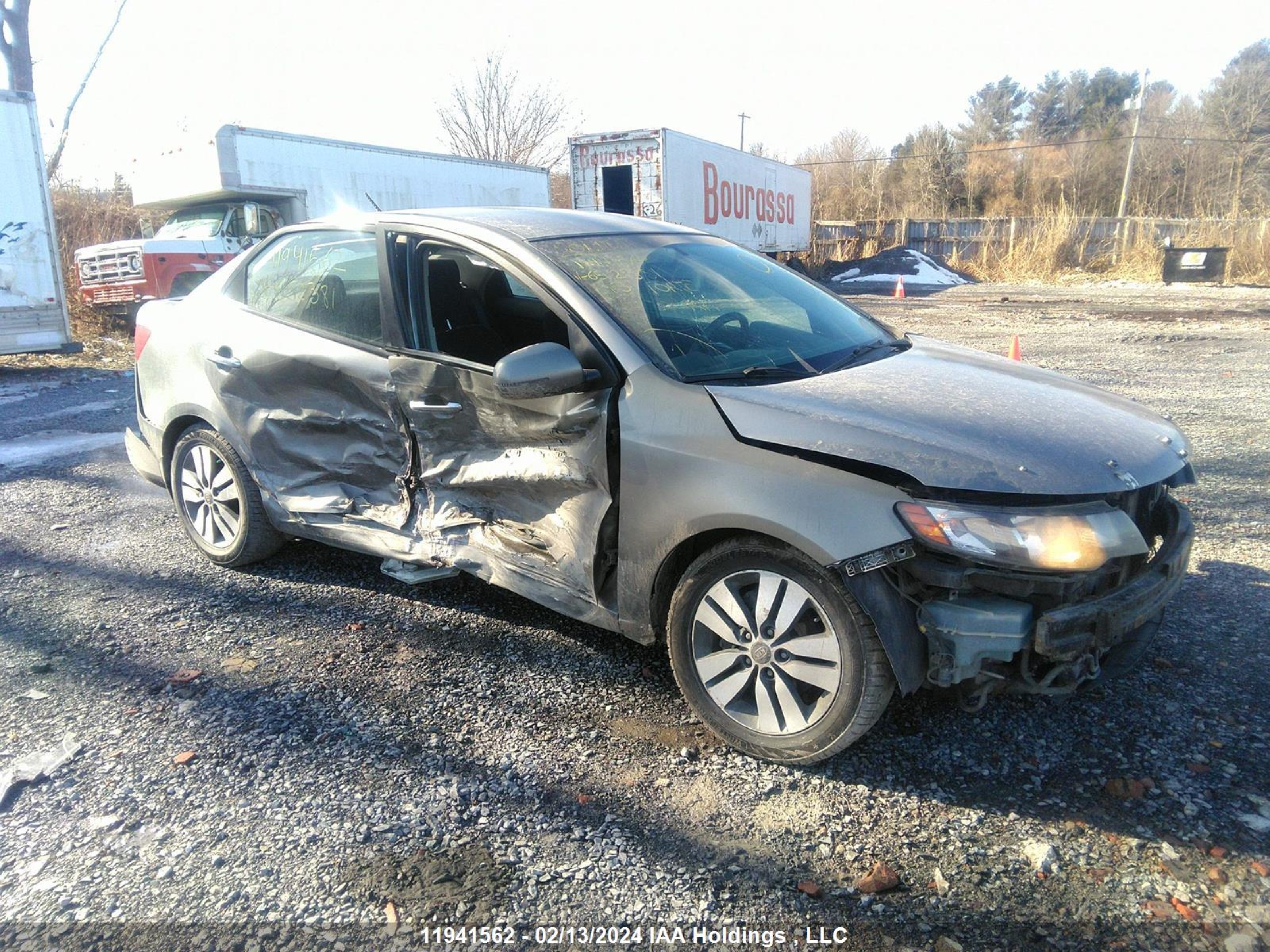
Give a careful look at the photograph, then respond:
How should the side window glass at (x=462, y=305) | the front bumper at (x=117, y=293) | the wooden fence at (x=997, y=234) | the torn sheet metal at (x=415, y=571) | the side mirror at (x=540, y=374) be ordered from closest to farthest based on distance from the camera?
the side mirror at (x=540, y=374) < the side window glass at (x=462, y=305) < the torn sheet metal at (x=415, y=571) < the front bumper at (x=117, y=293) < the wooden fence at (x=997, y=234)

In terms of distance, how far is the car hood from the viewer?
254 centimetres

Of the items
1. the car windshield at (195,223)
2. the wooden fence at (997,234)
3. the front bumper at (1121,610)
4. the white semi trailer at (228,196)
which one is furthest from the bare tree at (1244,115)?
the front bumper at (1121,610)

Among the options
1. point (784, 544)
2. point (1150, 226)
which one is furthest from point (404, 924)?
point (1150, 226)

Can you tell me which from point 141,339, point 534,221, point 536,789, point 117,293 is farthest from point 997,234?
point 536,789

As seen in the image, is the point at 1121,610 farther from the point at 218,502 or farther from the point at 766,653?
the point at 218,502

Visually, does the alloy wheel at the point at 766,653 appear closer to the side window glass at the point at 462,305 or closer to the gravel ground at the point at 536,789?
the gravel ground at the point at 536,789

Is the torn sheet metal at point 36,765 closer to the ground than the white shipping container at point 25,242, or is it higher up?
closer to the ground

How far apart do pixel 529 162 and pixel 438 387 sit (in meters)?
38.4

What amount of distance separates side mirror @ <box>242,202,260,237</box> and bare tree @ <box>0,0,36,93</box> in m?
10.4

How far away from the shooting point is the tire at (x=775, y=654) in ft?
8.55

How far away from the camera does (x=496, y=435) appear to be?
3369mm

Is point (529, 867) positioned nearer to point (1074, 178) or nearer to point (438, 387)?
point (438, 387)

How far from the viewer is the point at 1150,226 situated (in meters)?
29.5

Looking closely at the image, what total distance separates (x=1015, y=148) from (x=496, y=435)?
52.4 meters
